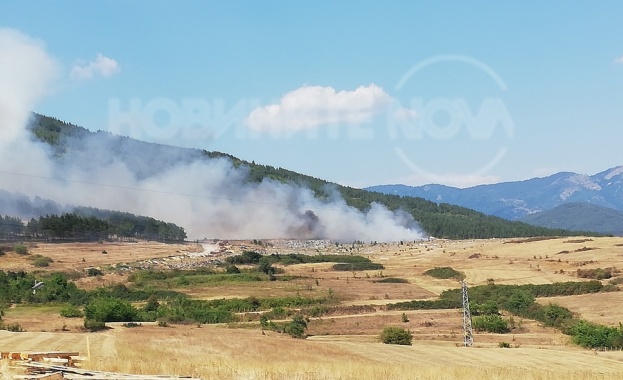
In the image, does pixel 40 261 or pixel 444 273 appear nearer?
pixel 40 261

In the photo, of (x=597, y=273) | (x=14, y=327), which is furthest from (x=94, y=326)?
(x=597, y=273)

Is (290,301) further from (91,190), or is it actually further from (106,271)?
(91,190)

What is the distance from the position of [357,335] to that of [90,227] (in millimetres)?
97072

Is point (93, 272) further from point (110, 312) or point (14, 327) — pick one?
point (14, 327)

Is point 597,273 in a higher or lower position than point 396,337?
higher

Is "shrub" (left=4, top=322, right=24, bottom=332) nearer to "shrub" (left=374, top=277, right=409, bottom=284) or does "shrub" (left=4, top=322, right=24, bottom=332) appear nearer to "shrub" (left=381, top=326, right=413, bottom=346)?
"shrub" (left=381, top=326, right=413, bottom=346)

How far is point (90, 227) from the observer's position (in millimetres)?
138625

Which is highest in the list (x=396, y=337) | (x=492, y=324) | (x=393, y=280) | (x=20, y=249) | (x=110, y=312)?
(x=20, y=249)

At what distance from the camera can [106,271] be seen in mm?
100438

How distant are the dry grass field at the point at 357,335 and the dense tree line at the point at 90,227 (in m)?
9.94

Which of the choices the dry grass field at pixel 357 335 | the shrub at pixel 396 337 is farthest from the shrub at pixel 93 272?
the shrub at pixel 396 337

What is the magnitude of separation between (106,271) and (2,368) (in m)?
80.6

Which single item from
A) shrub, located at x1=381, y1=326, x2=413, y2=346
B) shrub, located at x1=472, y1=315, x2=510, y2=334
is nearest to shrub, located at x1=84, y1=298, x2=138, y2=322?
shrub, located at x1=381, y1=326, x2=413, y2=346

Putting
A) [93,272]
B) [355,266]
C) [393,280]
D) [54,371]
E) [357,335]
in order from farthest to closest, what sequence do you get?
[355,266] → [93,272] → [393,280] → [357,335] → [54,371]
